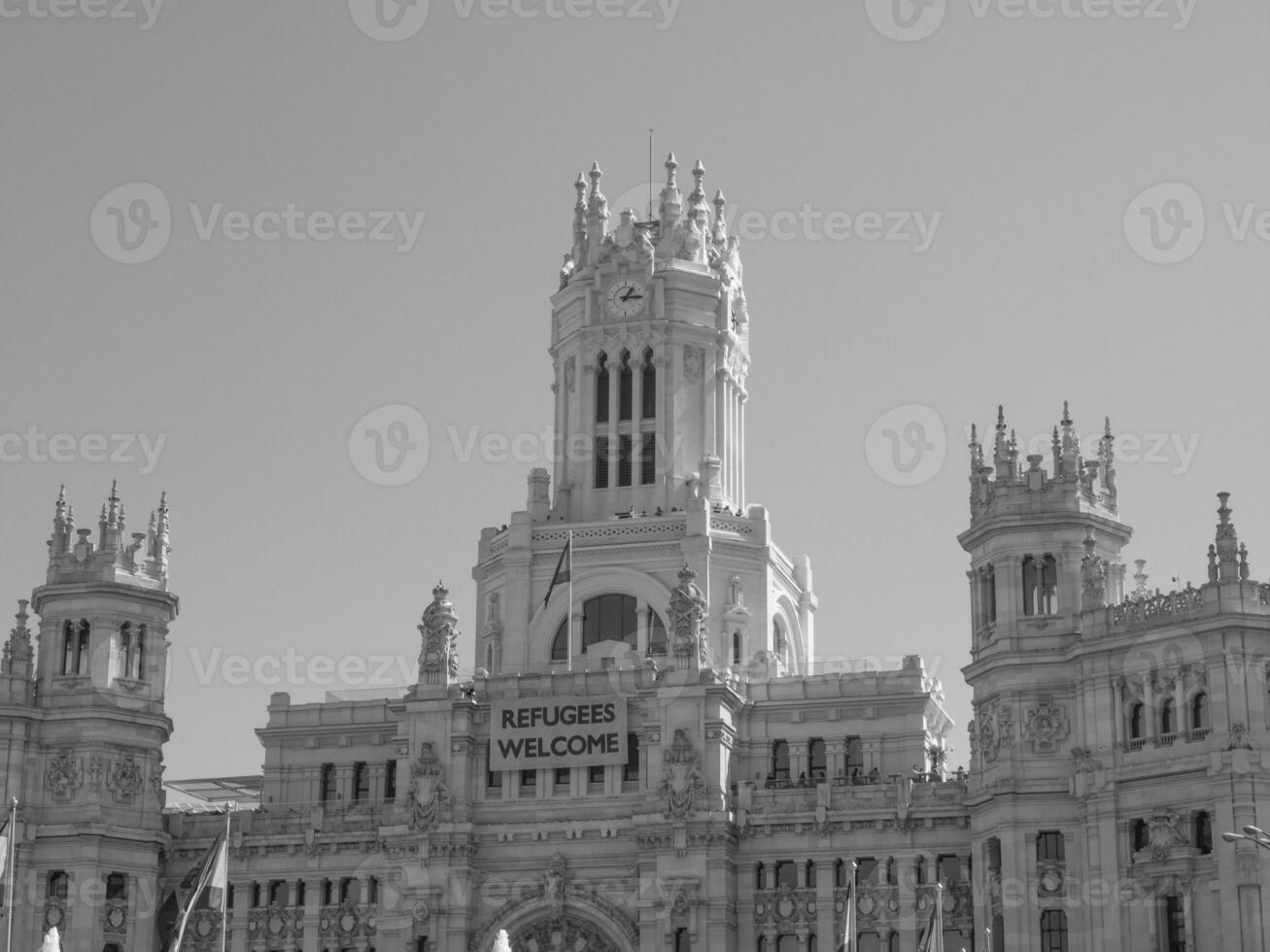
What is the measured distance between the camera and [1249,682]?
89.4m

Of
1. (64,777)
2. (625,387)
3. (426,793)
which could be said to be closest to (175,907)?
(64,777)

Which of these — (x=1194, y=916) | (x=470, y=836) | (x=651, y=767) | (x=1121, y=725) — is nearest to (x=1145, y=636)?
(x=1121, y=725)

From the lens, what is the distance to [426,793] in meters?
102

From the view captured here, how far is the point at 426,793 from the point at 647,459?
2259cm

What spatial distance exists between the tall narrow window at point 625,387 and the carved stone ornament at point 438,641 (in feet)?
55.8

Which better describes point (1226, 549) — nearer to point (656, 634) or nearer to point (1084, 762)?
point (1084, 762)

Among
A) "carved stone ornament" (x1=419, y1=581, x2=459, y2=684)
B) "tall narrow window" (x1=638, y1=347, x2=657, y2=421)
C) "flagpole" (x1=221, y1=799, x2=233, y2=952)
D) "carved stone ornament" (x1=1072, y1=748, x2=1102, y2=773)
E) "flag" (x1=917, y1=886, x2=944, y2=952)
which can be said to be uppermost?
"tall narrow window" (x1=638, y1=347, x2=657, y2=421)

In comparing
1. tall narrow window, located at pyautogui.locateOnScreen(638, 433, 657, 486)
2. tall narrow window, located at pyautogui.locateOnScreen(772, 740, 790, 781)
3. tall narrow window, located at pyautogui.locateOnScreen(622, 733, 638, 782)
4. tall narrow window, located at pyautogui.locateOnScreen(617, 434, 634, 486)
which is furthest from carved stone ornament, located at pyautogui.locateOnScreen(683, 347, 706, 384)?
tall narrow window, located at pyautogui.locateOnScreen(622, 733, 638, 782)

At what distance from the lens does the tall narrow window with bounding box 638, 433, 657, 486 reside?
116 metres

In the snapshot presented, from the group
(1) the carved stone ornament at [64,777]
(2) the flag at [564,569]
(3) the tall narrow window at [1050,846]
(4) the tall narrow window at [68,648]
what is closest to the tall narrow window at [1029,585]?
(3) the tall narrow window at [1050,846]

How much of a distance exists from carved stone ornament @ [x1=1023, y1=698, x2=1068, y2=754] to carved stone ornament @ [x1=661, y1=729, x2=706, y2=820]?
46.2 feet

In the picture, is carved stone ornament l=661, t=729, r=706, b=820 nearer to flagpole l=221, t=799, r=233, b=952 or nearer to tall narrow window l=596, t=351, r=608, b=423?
flagpole l=221, t=799, r=233, b=952

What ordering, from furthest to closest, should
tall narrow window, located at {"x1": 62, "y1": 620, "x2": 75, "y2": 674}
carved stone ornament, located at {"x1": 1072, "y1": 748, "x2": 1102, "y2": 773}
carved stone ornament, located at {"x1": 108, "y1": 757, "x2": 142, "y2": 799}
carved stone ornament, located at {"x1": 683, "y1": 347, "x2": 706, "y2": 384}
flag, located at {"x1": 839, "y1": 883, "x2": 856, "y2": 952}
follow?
carved stone ornament, located at {"x1": 683, "y1": 347, "x2": 706, "y2": 384} → tall narrow window, located at {"x1": 62, "y1": 620, "x2": 75, "y2": 674} → carved stone ornament, located at {"x1": 108, "y1": 757, "x2": 142, "y2": 799} → carved stone ornament, located at {"x1": 1072, "y1": 748, "x2": 1102, "y2": 773} → flag, located at {"x1": 839, "y1": 883, "x2": 856, "y2": 952}

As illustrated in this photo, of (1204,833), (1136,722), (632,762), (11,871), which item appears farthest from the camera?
(632,762)
